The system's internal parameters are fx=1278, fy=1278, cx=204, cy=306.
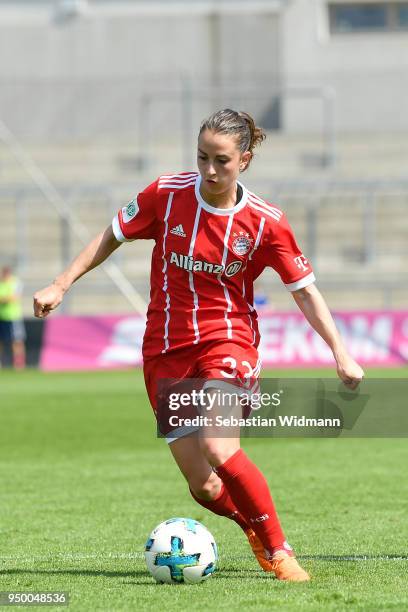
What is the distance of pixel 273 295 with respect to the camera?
25875mm

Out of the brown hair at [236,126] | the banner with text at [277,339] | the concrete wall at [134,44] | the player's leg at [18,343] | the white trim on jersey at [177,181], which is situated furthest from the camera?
the concrete wall at [134,44]

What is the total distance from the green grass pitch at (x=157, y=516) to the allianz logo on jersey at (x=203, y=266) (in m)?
1.39

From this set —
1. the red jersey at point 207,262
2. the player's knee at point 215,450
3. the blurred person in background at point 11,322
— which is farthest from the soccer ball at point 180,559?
the blurred person in background at point 11,322

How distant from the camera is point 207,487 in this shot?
19.4 ft

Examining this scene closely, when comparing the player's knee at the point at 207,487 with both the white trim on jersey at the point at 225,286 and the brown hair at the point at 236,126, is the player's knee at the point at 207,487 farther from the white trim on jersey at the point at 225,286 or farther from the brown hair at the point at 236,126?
the brown hair at the point at 236,126

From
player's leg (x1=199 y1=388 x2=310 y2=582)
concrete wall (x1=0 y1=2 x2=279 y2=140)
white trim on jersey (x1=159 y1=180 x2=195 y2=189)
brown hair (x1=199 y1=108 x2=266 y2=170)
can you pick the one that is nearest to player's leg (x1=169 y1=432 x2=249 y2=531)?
player's leg (x1=199 y1=388 x2=310 y2=582)

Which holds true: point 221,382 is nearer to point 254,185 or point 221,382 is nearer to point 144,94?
point 254,185

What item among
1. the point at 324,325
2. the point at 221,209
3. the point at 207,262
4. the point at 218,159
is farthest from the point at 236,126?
the point at 324,325

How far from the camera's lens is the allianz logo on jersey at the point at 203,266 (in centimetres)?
572

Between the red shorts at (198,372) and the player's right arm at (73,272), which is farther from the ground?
the player's right arm at (73,272)

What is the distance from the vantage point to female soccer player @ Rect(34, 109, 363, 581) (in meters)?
5.66

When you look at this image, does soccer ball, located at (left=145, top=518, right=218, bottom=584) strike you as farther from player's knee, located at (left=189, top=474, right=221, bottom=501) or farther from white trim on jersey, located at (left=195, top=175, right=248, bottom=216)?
white trim on jersey, located at (left=195, top=175, right=248, bottom=216)

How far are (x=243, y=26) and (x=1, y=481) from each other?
74.1ft

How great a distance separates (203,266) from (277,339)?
640 inches
